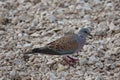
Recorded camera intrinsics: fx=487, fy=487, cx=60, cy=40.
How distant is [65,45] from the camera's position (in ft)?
20.6

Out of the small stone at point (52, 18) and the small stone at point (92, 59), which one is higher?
the small stone at point (52, 18)

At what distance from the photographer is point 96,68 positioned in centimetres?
627

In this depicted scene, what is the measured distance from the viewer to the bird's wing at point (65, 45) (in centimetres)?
620

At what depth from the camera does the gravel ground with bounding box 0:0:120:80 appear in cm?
619

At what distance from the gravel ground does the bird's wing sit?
0.23 meters

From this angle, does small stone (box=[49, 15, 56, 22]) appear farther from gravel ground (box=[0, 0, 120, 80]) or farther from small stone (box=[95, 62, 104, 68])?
small stone (box=[95, 62, 104, 68])

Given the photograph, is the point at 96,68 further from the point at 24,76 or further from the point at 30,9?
the point at 30,9

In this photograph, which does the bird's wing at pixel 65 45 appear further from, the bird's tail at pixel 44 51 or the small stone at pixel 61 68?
the small stone at pixel 61 68

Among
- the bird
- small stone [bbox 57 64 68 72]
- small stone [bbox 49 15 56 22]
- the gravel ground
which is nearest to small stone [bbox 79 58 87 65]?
the gravel ground

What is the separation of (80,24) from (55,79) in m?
1.72

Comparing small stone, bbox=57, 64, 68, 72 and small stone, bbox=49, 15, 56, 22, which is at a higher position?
small stone, bbox=49, 15, 56, 22

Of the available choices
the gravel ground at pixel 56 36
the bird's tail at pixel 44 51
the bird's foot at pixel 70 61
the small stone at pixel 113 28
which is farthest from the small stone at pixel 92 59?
the small stone at pixel 113 28

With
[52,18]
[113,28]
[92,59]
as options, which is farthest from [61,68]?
[52,18]

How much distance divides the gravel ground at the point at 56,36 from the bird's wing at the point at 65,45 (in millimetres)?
225
